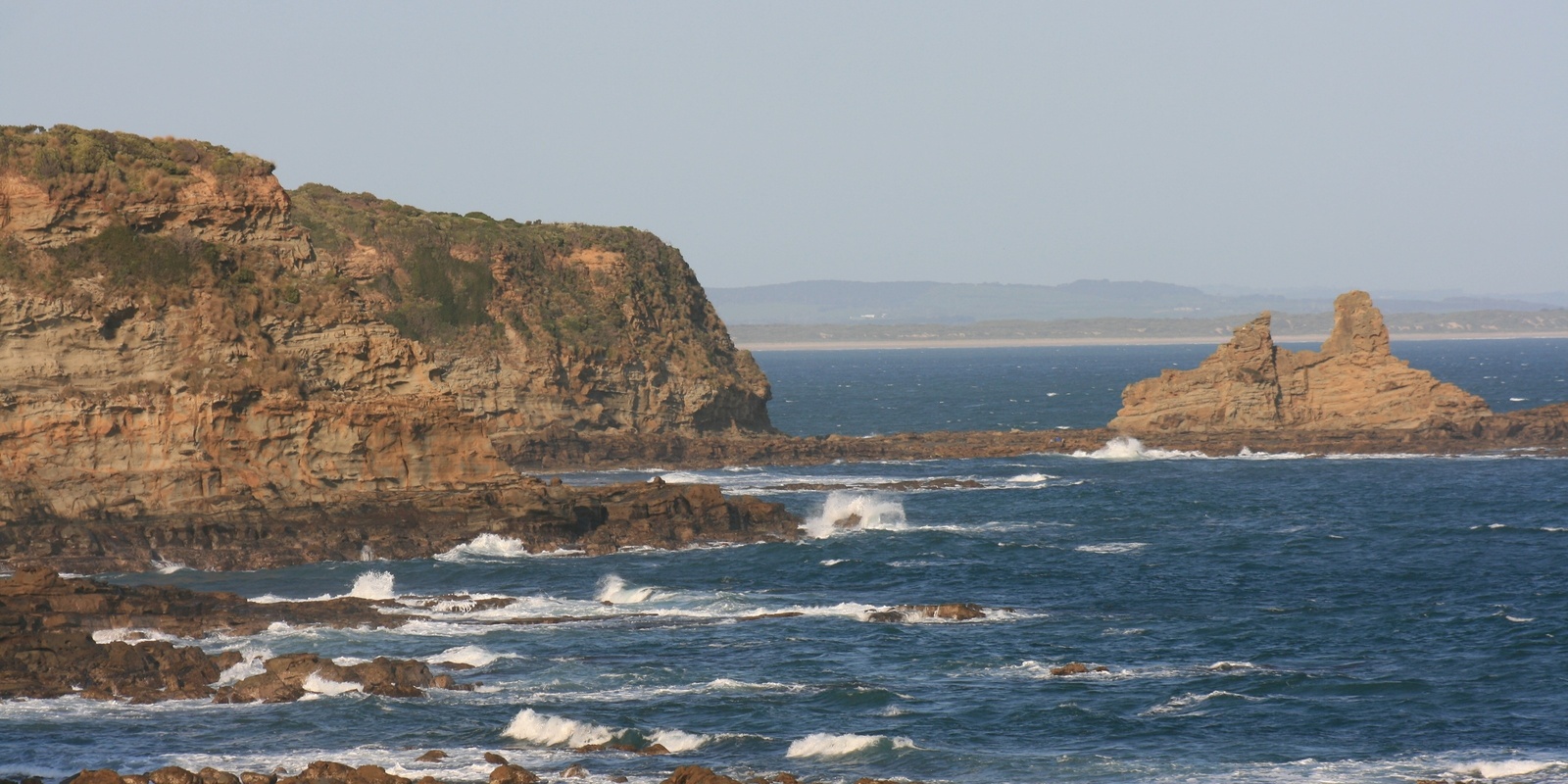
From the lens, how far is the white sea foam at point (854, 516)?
61188mm

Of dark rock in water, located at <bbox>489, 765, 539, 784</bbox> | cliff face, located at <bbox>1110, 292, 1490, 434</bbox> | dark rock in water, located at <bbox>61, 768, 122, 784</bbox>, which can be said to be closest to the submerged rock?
dark rock in water, located at <bbox>489, 765, 539, 784</bbox>

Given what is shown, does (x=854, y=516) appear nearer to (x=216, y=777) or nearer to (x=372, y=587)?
(x=372, y=587)

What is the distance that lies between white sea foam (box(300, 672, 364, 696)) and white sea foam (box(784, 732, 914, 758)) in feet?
30.5

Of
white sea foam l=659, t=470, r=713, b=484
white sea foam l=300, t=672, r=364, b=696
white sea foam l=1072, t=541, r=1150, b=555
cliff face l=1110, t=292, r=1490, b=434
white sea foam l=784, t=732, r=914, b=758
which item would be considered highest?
cliff face l=1110, t=292, r=1490, b=434

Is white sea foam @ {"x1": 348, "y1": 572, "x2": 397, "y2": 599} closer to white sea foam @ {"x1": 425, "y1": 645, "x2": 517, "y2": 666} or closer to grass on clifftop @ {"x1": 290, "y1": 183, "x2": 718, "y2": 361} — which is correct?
white sea foam @ {"x1": 425, "y1": 645, "x2": 517, "y2": 666}

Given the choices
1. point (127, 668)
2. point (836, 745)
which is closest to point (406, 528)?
point (127, 668)

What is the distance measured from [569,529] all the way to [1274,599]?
22.0 metres

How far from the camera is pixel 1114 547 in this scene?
57375 millimetres

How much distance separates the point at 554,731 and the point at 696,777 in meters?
5.33

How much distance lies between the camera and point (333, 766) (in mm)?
27062

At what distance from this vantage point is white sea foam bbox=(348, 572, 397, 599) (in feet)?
150

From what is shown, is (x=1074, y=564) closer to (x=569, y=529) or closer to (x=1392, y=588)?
(x=1392, y=588)

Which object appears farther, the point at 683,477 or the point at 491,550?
the point at 683,477

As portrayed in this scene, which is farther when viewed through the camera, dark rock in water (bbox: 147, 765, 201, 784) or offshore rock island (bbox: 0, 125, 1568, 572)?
offshore rock island (bbox: 0, 125, 1568, 572)
